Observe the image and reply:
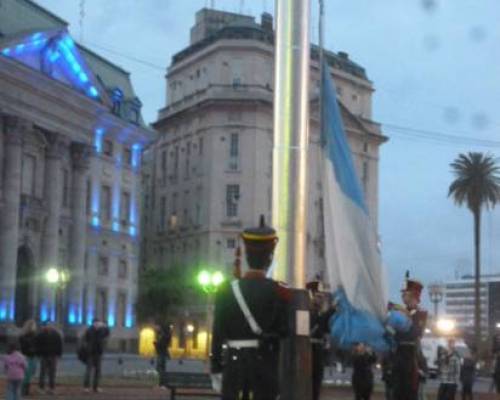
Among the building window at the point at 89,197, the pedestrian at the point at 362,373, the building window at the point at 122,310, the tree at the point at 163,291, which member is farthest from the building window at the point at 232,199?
the pedestrian at the point at 362,373

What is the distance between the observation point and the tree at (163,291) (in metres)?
78.9

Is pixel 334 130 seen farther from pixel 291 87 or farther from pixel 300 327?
pixel 300 327

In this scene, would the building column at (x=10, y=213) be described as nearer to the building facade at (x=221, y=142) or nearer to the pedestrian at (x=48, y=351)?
the building facade at (x=221, y=142)

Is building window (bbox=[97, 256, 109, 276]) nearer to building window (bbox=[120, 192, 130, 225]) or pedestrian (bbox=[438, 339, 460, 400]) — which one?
building window (bbox=[120, 192, 130, 225])

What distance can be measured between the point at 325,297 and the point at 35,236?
152ft

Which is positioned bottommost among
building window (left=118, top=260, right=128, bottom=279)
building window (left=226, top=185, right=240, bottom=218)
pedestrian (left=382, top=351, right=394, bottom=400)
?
pedestrian (left=382, top=351, right=394, bottom=400)

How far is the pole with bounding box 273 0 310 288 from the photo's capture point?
11.0 meters

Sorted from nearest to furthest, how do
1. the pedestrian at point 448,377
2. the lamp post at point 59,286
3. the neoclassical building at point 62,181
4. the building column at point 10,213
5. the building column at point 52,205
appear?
the pedestrian at point 448,377 → the building column at point 10,213 → the neoclassical building at point 62,181 → the lamp post at point 59,286 → the building column at point 52,205

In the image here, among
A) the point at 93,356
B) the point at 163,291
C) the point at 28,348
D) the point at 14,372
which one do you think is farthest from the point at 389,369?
the point at 163,291

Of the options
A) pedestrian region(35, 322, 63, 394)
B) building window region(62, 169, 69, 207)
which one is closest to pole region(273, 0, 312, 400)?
pedestrian region(35, 322, 63, 394)

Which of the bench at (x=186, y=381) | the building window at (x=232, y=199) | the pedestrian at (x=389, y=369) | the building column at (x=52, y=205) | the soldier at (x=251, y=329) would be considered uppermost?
the building window at (x=232, y=199)

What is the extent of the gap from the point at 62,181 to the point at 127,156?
1028 cm

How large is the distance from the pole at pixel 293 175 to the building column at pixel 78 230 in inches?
2081

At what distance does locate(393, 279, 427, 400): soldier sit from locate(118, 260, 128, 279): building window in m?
59.3
